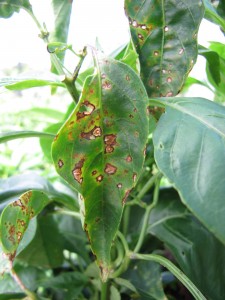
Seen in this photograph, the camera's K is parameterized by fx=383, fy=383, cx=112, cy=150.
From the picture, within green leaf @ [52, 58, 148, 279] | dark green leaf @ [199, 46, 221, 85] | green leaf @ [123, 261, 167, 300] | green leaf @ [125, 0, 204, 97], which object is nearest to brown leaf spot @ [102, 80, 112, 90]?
green leaf @ [52, 58, 148, 279]

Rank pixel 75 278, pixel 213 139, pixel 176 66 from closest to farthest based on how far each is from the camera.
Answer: pixel 213 139 → pixel 176 66 → pixel 75 278

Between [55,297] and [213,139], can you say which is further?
[55,297]

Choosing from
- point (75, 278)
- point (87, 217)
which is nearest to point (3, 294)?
point (75, 278)

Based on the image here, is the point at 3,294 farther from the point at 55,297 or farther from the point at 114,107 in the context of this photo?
the point at 114,107

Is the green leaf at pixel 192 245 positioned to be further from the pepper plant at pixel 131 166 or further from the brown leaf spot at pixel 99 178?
the brown leaf spot at pixel 99 178

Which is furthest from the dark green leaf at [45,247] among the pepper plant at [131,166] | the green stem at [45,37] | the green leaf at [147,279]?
the green stem at [45,37]

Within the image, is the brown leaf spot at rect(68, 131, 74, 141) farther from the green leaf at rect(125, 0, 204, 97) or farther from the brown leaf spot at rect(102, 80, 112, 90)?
the green leaf at rect(125, 0, 204, 97)

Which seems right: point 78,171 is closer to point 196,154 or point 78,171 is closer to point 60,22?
point 196,154
